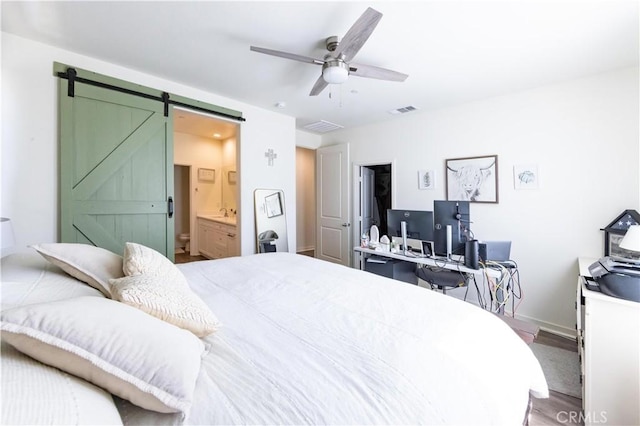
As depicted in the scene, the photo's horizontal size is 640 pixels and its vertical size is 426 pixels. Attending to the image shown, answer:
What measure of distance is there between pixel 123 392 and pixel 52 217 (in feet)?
8.90

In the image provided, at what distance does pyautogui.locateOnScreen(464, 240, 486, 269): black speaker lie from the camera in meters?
2.38

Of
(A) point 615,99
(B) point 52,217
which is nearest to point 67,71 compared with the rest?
(B) point 52,217

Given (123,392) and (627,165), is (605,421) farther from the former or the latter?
(123,392)

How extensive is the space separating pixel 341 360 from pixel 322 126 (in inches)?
167

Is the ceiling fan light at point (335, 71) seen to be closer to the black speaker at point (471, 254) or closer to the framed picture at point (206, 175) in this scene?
the black speaker at point (471, 254)

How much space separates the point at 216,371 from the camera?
0.78 metres

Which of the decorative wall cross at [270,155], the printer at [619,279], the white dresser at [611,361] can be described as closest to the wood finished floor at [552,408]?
the white dresser at [611,361]

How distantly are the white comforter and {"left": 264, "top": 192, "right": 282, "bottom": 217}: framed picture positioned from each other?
Result: 258 cm

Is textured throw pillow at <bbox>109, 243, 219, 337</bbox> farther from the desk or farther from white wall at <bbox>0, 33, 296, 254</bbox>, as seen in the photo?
the desk

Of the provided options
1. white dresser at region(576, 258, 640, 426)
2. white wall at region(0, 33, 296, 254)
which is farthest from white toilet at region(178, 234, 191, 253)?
white dresser at region(576, 258, 640, 426)

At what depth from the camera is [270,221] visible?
3957mm

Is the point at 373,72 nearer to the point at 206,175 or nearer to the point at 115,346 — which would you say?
the point at 115,346

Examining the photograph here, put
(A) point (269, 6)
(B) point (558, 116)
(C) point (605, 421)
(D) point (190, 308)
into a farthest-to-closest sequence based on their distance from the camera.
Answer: (B) point (558, 116), (A) point (269, 6), (C) point (605, 421), (D) point (190, 308)

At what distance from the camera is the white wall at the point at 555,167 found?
2506mm
